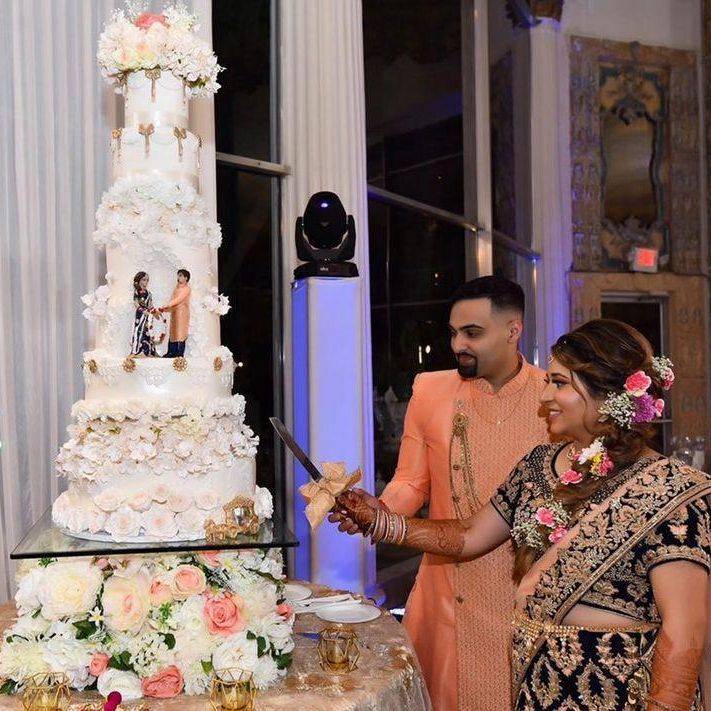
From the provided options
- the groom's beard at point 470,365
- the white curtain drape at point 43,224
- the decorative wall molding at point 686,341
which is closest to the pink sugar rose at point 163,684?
the groom's beard at point 470,365

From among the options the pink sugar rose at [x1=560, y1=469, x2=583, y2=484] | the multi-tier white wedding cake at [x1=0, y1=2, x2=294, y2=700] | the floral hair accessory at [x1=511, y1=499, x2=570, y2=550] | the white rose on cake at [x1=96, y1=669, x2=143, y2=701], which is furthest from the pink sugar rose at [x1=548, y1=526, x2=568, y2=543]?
the white rose on cake at [x1=96, y1=669, x2=143, y2=701]

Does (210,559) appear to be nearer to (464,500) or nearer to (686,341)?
(464,500)

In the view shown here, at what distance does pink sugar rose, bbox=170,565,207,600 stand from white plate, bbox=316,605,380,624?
636mm

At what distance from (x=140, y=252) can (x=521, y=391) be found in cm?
153

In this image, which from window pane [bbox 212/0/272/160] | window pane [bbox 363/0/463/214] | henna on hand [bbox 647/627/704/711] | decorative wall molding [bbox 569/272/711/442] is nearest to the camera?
henna on hand [bbox 647/627/704/711]

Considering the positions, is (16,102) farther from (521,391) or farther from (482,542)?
(482,542)

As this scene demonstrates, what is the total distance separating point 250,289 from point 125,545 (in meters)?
3.80

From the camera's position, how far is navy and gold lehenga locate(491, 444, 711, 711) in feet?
6.89

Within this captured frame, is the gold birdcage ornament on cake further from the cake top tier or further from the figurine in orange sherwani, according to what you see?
the cake top tier

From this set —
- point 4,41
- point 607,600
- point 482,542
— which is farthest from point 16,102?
point 607,600

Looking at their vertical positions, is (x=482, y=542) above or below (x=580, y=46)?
below

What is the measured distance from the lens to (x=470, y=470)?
3334 millimetres

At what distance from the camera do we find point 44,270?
162 inches

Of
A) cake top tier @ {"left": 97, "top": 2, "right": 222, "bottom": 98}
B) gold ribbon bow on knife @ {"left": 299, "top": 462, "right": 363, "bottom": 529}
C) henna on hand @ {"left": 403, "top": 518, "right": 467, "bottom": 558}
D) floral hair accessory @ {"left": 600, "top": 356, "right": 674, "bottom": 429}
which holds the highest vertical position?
cake top tier @ {"left": 97, "top": 2, "right": 222, "bottom": 98}
